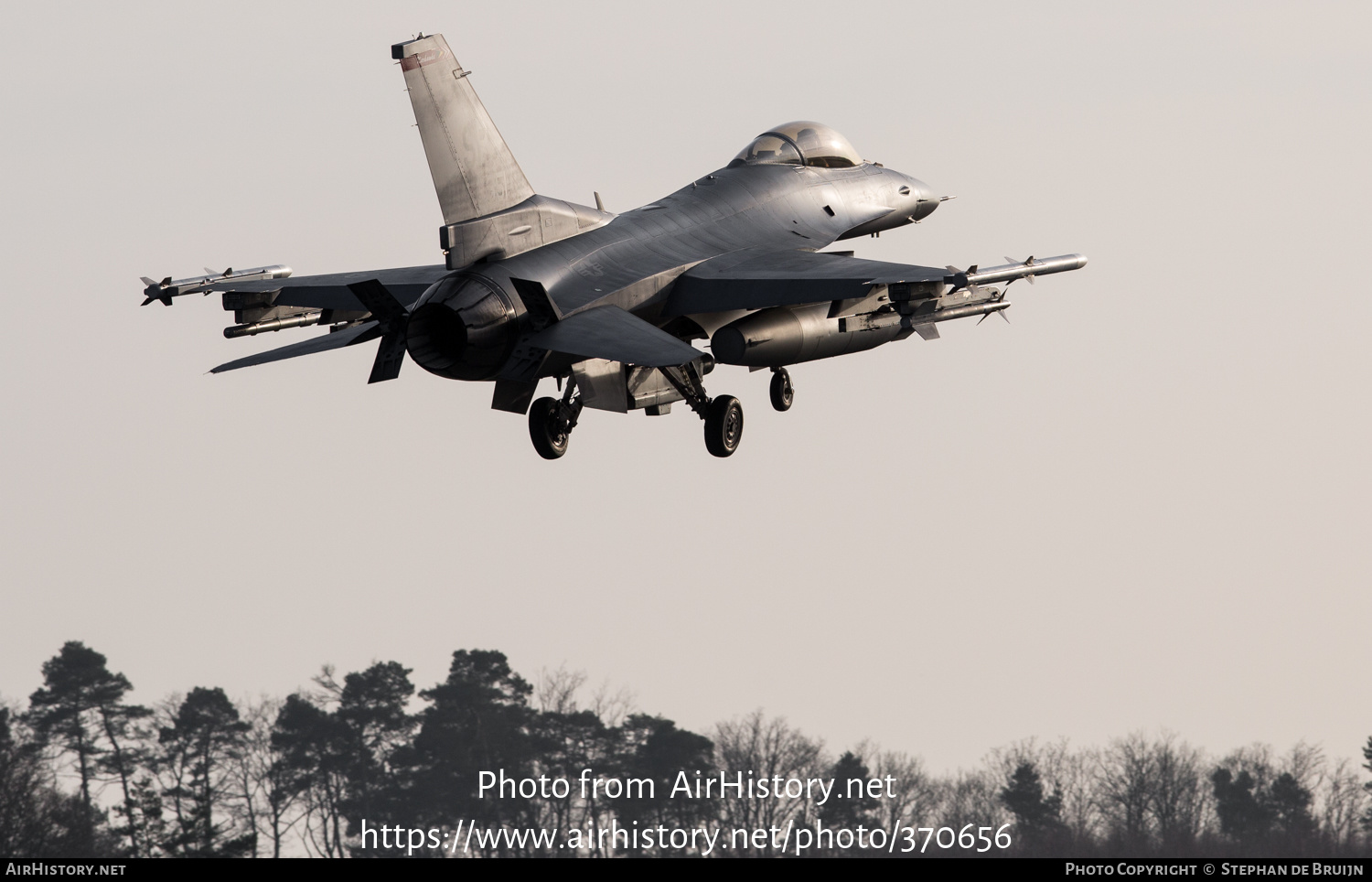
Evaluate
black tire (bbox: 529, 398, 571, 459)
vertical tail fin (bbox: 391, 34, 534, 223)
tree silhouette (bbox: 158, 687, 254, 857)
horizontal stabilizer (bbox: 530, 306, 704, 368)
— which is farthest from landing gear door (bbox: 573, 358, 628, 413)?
tree silhouette (bbox: 158, 687, 254, 857)

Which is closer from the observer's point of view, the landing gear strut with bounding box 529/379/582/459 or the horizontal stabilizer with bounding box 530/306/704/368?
the horizontal stabilizer with bounding box 530/306/704/368

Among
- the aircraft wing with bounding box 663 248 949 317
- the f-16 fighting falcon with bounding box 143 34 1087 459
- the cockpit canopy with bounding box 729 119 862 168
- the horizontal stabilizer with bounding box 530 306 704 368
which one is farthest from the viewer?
the cockpit canopy with bounding box 729 119 862 168

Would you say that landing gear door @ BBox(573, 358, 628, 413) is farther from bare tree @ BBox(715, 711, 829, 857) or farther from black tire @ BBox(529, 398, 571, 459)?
bare tree @ BBox(715, 711, 829, 857)

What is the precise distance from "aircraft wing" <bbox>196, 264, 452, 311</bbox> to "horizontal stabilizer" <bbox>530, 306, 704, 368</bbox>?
485 centimetres

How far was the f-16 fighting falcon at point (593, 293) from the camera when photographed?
111ft

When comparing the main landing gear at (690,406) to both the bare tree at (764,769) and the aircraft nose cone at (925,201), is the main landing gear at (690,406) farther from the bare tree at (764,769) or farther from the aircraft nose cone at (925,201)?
the bare tree at (764,769)

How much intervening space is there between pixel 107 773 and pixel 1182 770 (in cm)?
6547

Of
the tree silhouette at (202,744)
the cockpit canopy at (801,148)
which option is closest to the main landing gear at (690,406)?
the cockpit canopy at (801,148)

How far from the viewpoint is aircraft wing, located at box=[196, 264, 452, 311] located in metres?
38.3

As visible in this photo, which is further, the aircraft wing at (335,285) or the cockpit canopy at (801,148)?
the cockpit canopy at (801,148)

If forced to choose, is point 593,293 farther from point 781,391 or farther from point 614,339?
point 781,391

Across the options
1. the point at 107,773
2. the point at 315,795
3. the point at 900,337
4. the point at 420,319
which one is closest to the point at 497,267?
the point at 420,319

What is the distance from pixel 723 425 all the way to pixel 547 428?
3132 mm

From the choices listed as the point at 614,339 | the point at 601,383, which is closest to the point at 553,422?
the point at 601,383
